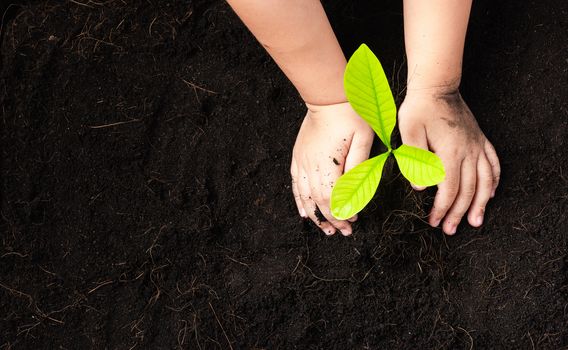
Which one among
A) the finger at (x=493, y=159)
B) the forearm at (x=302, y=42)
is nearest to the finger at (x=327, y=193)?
the forearm at (x=302, y=42)

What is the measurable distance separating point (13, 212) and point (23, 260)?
0.09 metres

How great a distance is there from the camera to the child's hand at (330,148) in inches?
45.7

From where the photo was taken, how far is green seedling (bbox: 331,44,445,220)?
95cm

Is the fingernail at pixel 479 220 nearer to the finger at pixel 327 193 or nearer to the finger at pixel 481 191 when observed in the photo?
the finger at pixel 481 191

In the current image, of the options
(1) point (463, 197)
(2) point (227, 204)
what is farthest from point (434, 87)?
(2) point (227, 204)

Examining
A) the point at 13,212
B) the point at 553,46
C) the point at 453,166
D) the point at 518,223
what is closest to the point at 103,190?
the point at 13,212

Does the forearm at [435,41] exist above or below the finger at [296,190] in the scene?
above

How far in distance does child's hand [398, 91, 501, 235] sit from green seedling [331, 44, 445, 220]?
14 cm

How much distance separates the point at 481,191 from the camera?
1.18 m

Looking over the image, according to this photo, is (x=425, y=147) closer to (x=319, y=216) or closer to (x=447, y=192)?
(x=447, y=192)

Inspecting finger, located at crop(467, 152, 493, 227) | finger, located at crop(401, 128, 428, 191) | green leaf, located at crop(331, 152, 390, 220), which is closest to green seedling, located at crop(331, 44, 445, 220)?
green leaf, located at crop(331, 152, 390, 220)

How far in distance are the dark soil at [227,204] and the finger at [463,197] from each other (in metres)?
0.03

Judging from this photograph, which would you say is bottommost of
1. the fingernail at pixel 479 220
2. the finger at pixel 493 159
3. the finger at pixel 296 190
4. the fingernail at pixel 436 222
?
the fingernail at pixel 479 220

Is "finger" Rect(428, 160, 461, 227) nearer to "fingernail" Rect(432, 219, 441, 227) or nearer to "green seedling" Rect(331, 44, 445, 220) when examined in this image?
"fingernail" Rect(432, 219, 441, 227)
